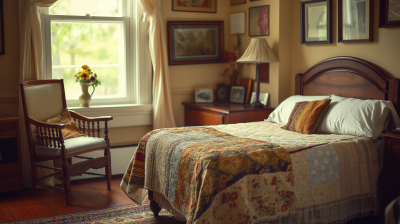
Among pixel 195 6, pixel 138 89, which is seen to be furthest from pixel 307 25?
pixel 138 89

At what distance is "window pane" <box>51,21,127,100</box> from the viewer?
14.5 ft

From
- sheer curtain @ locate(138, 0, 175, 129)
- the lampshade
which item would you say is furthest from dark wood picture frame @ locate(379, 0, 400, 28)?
sheer curtain @ locate(138, 0, 175, 129)

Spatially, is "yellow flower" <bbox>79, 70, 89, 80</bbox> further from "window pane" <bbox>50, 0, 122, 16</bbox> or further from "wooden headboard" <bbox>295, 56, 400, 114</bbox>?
"wooden headboard" <bbox>295, 56, 400, 114</bbox>

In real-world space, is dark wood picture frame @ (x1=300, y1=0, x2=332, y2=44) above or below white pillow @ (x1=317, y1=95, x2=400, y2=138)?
above

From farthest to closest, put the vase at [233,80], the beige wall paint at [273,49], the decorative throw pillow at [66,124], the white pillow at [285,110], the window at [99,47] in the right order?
the vase at [233,80] < the window at [99,47] < the decorative throw pillow at [66,124] < the white pillow at [285,110] < the beige wall paint at [273,49]

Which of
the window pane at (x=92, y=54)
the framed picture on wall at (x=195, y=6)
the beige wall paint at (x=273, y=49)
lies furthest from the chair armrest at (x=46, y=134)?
the framed picture on wall at (x=195, y=6)

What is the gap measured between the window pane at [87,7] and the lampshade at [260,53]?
163 cm

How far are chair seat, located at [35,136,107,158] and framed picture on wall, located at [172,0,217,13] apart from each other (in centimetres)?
195

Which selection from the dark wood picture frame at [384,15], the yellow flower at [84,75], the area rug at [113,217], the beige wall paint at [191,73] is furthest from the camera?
the beige wall paint at [191,73]

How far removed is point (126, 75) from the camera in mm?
4707

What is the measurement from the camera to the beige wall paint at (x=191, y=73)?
16.0ft

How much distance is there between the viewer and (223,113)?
4184 mm

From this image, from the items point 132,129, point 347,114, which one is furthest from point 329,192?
point 132,129

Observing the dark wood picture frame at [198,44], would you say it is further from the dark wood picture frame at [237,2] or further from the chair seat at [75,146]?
the chair seat at [75,146]
